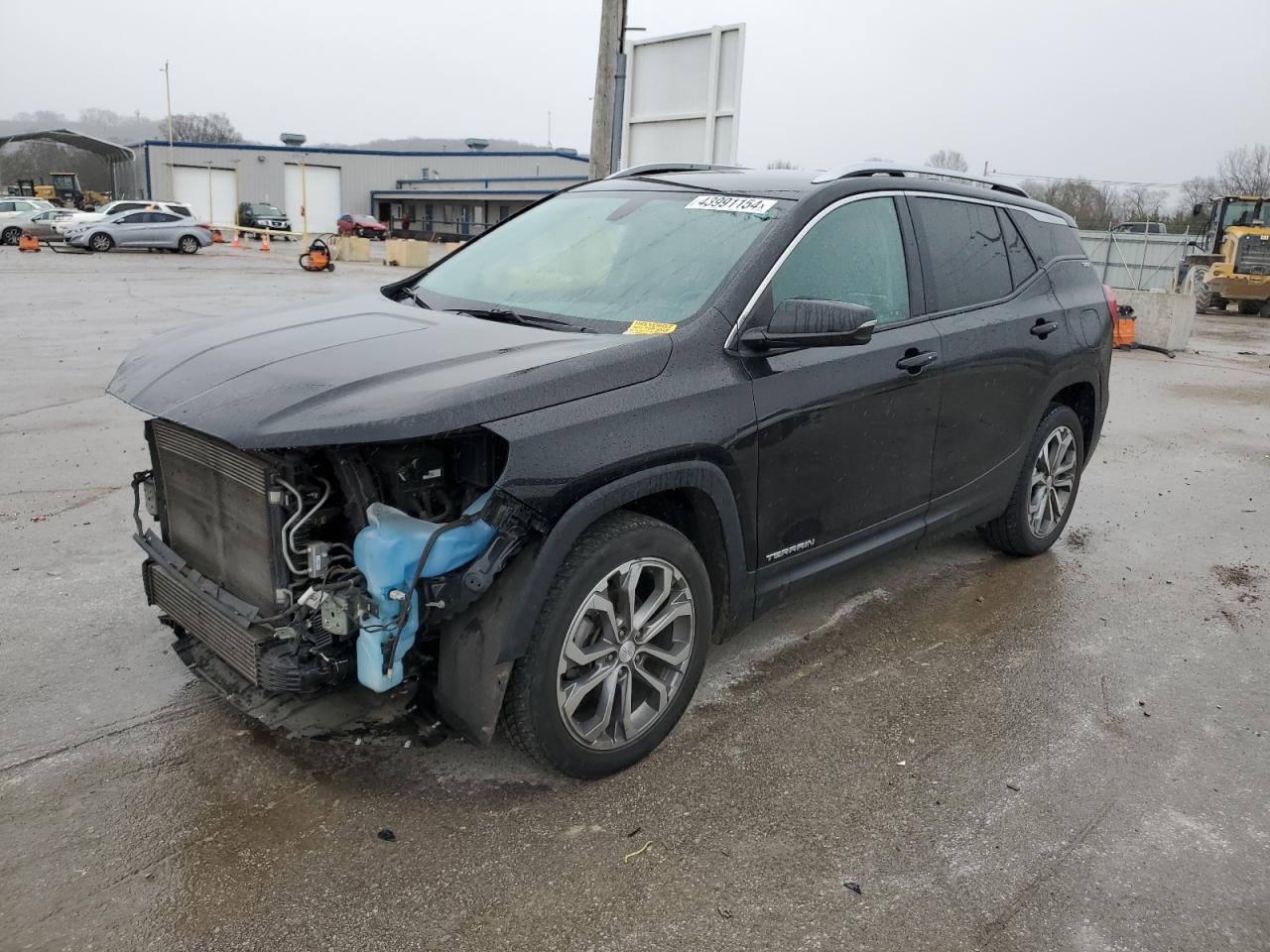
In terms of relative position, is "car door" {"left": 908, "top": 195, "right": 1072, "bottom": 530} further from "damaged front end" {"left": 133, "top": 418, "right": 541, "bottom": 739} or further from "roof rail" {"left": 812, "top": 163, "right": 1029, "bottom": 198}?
"damaged front end" {"left": 133, "top": 418, "right": 541, "bottom": 739}

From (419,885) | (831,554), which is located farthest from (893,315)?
(419,885)

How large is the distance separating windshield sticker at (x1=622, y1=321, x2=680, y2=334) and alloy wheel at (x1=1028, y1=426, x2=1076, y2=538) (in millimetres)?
2650

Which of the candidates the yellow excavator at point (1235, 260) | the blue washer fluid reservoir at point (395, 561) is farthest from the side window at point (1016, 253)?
the yellow excavator at point (1235, 260)

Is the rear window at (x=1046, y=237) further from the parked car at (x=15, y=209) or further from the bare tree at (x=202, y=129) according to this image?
the bare tree at (x=202, y=129)

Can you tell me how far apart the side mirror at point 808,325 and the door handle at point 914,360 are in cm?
63

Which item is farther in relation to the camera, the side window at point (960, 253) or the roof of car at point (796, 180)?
the side window at point (960, 253)

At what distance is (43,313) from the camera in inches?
578

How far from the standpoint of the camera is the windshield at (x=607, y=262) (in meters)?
3.52

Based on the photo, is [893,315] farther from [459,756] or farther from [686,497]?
[459,756]

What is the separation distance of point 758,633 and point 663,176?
2.06 m

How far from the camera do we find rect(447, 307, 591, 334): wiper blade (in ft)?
11.4

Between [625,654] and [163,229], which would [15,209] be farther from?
[625,654]

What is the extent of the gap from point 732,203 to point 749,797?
85.8 inches

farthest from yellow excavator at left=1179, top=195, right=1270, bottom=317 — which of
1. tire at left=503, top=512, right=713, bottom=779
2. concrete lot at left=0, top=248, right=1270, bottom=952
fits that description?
tire at left=503, top=512, right=713, bottom=779
